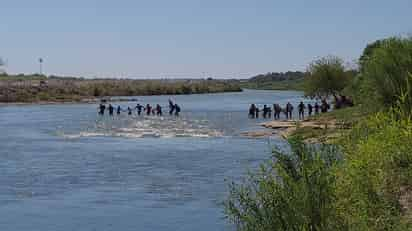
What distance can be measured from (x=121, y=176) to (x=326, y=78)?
53376mm

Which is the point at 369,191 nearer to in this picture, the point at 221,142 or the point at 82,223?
the point at 82,223

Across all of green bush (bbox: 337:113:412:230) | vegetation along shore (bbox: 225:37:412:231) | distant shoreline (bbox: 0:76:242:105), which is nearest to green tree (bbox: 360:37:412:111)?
vegetation along shore (bbox: 225:37:412:231)

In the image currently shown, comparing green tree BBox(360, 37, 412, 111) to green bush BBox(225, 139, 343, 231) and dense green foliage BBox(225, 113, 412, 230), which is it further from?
green bush BBox(225, 139, 343, 231)

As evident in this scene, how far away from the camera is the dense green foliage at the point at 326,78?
271ft

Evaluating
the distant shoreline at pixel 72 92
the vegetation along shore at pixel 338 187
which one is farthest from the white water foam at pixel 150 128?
the distant shoreline at pixel 72 92

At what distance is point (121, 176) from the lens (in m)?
33.2

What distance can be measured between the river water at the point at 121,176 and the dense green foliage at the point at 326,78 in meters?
22.8

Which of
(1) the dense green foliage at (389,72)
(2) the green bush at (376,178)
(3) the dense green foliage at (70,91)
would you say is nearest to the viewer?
(2) the green bush at (376,178)

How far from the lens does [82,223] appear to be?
22.8m

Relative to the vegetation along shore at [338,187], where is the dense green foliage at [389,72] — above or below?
above

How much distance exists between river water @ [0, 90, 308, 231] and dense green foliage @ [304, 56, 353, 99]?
22.8m

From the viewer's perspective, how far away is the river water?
77.1 ft

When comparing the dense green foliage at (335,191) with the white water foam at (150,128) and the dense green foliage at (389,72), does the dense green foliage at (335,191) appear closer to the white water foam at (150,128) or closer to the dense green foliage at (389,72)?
the dense green foliage at (389,72)

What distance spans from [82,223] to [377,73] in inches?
801
